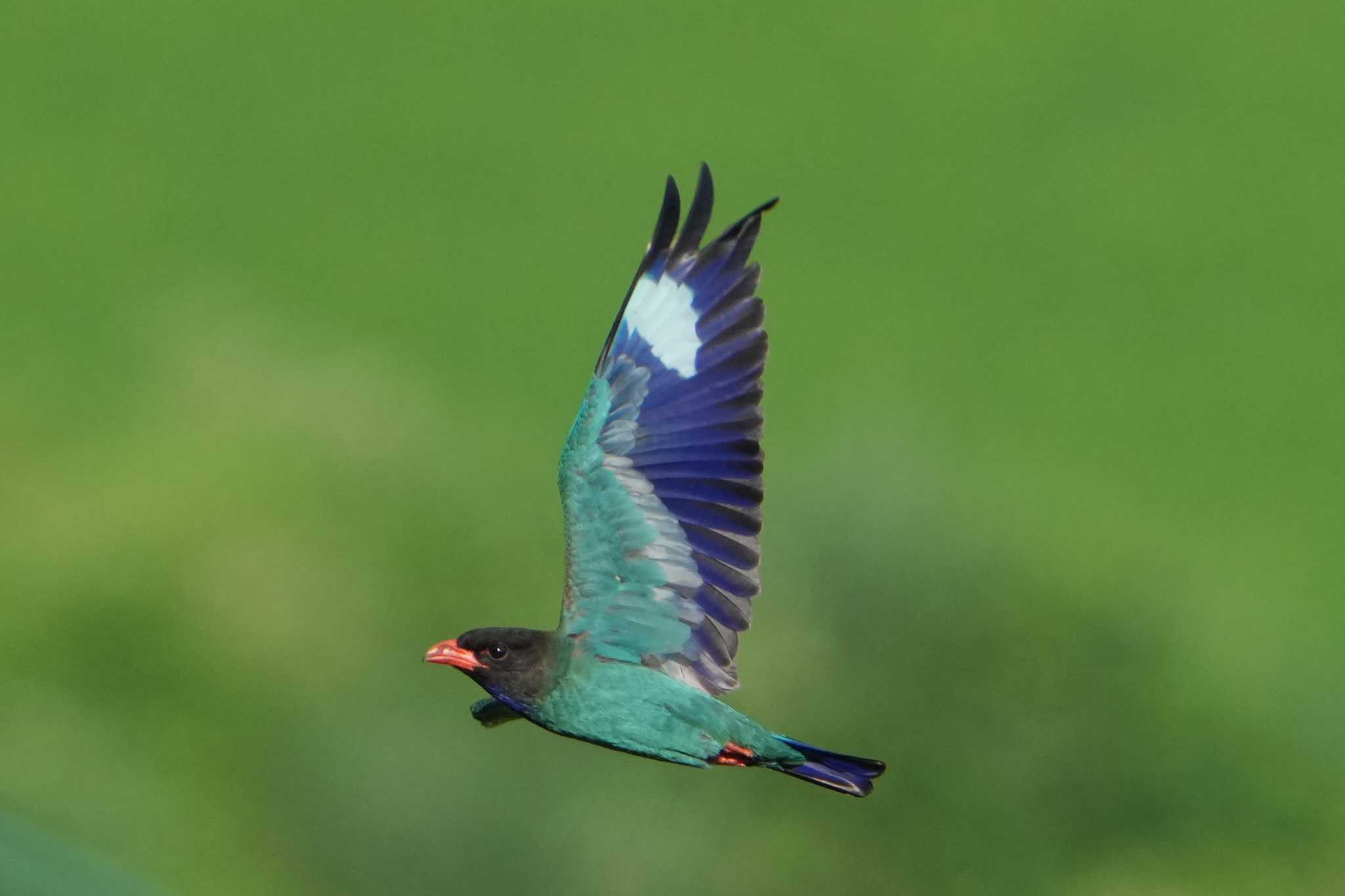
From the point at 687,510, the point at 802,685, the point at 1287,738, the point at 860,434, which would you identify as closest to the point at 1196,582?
the point at 1287,738

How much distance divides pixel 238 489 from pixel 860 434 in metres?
4.05

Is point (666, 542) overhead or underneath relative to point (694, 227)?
underneath

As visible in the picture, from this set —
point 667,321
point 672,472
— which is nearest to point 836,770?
point 672,472

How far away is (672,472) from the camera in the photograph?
4.88m

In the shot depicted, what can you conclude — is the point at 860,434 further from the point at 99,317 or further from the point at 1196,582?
the point at 99,317

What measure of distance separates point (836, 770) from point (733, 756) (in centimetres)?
33

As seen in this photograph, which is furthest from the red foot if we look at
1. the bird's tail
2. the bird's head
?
the bird's head

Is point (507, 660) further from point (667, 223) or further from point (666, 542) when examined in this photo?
point (667, 223)

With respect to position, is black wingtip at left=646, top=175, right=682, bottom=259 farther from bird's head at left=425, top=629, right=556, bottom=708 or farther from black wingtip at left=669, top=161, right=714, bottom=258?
bird's head at left=425, top=629, right=556, bottom=708

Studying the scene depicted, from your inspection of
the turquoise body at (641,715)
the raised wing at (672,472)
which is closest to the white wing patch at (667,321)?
the raised wing at (672,472)

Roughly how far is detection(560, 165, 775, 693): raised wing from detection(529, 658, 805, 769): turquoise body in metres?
0.10

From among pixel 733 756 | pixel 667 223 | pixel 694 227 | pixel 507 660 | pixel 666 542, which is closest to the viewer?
pixel 507 660

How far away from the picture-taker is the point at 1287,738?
32.0 feet

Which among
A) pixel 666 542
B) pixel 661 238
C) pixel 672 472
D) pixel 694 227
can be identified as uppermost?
pixel 694 227
